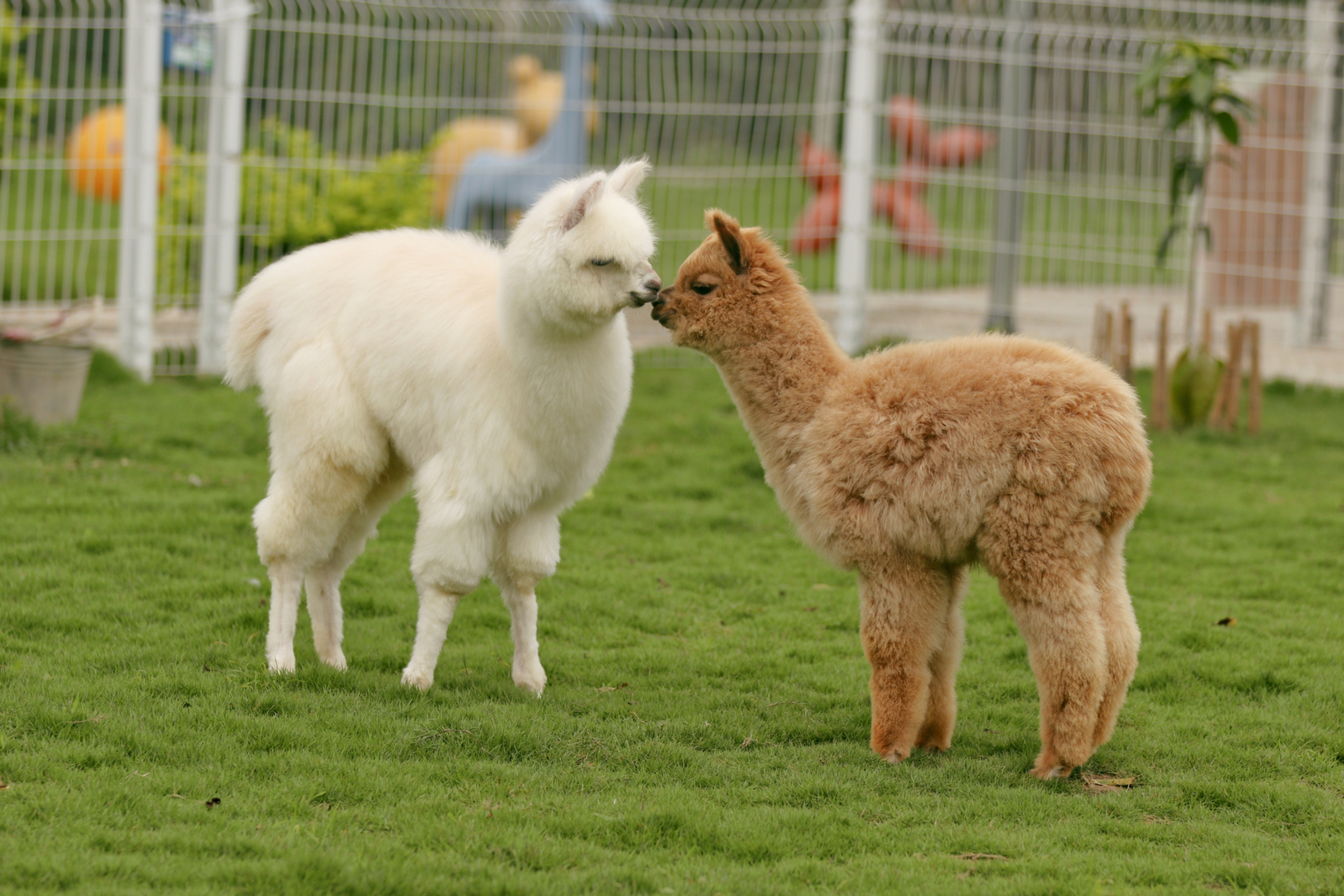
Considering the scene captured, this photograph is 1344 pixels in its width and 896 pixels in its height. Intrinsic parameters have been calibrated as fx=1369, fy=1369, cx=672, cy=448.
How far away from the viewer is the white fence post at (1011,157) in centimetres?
1180

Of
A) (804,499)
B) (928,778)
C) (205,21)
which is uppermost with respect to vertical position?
(205,21)

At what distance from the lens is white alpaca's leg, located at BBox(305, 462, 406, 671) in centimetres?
575

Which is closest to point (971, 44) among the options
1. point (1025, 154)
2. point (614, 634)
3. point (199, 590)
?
point (1025, 154)

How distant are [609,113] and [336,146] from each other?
2430 millimetres

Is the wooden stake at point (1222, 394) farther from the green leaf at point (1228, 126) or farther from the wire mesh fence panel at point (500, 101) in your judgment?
the wire mesh fence panel at point (500, 101)

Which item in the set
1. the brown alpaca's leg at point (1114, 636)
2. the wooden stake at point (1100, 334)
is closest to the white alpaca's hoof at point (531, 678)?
the brown alpaca's leg at point (1114, 636)

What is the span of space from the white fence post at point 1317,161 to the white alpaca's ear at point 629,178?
8.56 metres

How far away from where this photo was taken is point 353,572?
728 centimetres

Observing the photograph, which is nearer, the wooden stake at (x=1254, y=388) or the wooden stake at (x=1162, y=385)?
the wooden stake at (x=1162, y=385)

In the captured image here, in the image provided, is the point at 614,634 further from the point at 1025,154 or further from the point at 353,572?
the point at 1025,154

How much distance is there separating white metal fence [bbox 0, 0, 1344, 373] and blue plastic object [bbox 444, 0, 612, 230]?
164 millimetres

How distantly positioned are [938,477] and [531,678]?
1945 millimetres

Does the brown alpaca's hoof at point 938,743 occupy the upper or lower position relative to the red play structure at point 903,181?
lower

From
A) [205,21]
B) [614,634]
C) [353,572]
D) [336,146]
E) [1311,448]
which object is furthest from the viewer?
[336,146]
